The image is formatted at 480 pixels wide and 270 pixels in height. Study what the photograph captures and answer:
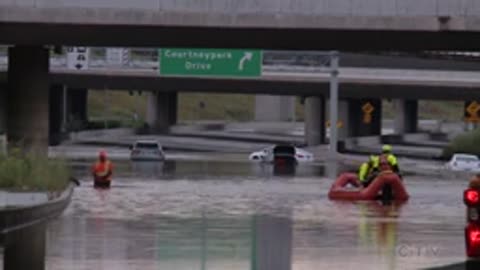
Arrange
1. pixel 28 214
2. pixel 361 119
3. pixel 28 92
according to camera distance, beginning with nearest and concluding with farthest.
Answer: pixel 28 214, pixel 28 92, pixel 361 119

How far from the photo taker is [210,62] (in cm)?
8038

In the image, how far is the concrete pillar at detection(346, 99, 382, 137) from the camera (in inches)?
4077

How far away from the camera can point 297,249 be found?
22422 millimetres

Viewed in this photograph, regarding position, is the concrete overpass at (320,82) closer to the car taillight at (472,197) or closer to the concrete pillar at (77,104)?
the concrete pillar at (77,104)

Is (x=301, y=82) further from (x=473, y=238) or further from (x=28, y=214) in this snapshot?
(x=473, y=238)

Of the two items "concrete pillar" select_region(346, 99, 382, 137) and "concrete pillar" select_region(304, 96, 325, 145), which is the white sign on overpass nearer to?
"concrete pillar" select_region(304, 96, 325, 145)

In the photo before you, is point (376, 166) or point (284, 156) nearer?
point (376, 166)

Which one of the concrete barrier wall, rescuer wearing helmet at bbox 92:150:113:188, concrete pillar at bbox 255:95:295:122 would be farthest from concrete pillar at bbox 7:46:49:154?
concrete pillar at bbox 255:95:295:122

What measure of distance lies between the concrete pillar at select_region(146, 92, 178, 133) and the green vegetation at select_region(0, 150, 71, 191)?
7557cm

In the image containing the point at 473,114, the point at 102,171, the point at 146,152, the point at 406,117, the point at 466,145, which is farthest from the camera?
the point at 406,117

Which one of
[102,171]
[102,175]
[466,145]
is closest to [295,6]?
[102,171]

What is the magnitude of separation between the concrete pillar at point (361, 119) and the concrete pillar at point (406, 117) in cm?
972

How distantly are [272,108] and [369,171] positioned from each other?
103 metres

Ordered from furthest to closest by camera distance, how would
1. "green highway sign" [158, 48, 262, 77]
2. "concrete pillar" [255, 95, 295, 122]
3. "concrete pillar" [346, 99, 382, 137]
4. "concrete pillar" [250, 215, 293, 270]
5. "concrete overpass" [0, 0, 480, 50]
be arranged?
"concrete pillar" [255, 95, 295, 122]
"concrete pillar" [346, 99, 382, 137]
"green highway sign" [158, 48, 262, 77]
"concrete overpass" [0, 0, 480, 50]
"concrete pillar" [250, 215, 293, 270]
